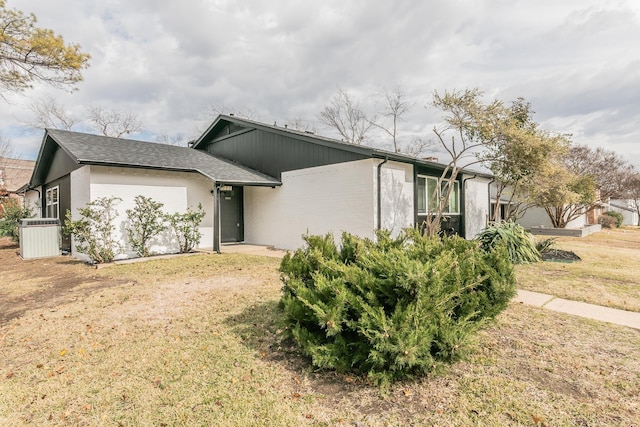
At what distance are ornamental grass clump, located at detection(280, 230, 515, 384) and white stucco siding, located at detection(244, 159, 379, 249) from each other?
6.33m

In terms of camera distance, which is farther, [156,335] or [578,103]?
[578,103]

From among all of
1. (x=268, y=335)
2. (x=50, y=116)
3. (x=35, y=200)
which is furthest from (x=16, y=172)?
(x=268, y=335)

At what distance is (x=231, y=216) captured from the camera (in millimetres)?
13664

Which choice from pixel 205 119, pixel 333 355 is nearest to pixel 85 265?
pixel 333 355

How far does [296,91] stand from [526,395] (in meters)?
26.0

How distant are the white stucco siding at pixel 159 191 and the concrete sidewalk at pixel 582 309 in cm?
1023

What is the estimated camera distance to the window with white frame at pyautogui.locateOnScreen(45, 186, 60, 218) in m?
13.0

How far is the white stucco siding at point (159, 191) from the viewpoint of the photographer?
981 centimetres

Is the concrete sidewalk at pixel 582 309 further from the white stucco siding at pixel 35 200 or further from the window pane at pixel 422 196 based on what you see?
the white stucco siding at pixel 35 200

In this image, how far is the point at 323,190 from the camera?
10.8 m

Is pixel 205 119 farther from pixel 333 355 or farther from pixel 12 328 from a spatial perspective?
pixel 333 355

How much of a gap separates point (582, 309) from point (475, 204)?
1159 cm

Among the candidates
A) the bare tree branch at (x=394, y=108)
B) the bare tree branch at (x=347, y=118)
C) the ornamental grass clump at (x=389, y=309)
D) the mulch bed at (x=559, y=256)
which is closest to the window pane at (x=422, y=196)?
the mulch bed at (x=559, y=256)

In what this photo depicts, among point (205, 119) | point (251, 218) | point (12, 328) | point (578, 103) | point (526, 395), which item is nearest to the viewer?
point (526, 395)
